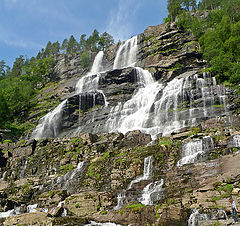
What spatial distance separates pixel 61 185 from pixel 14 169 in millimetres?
13051

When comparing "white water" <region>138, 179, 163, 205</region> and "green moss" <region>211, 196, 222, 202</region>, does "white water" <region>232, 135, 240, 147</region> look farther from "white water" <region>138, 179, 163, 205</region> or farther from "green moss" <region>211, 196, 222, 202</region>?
"green moss" <region>211, 196, 222, 202</region>

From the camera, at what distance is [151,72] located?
54781mm

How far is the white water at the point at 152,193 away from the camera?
17.3 meters

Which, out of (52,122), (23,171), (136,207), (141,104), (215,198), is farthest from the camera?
(52,122)

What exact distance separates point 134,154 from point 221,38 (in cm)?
3894

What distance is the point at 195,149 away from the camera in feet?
72.2

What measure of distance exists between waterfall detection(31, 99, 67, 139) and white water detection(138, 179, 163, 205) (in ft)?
112

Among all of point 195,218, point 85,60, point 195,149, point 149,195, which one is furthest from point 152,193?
point 85,60

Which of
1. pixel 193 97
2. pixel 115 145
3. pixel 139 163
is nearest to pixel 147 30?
pixel 193 97

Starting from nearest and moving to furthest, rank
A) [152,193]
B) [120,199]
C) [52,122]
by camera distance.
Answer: [152,193] → [120,199] → [52,122]

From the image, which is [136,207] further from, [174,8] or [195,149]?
[174,8]

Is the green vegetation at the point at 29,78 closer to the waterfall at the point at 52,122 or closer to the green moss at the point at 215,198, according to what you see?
the waterfall at the point at 52,122

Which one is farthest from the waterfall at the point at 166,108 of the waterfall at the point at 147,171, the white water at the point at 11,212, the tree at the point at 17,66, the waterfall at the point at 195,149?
the tree at the point at 17,66

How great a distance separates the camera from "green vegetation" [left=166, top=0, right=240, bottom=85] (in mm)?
41125
